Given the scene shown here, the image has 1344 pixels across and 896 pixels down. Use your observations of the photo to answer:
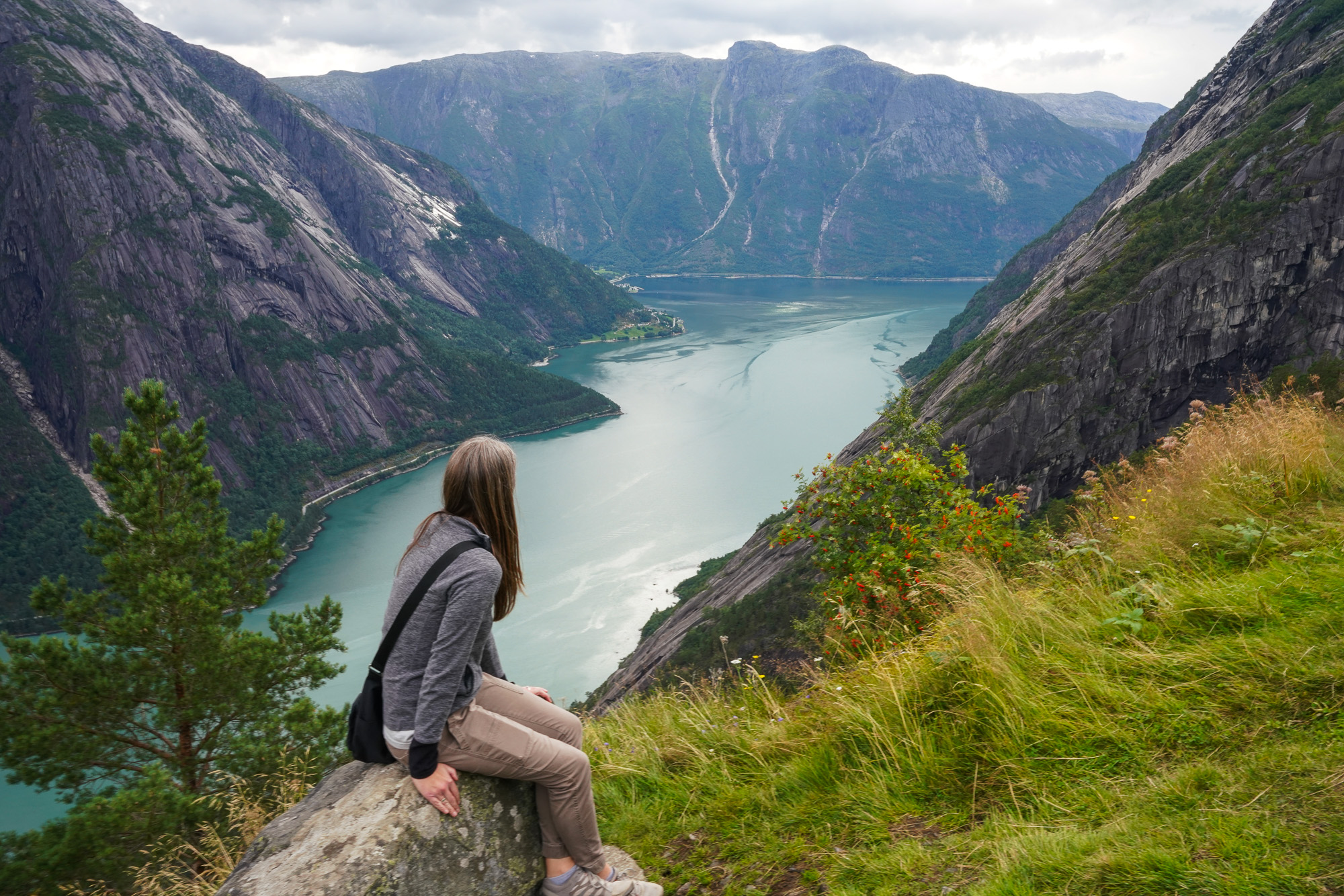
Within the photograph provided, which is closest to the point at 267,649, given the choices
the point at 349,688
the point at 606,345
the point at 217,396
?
the point at 349,688

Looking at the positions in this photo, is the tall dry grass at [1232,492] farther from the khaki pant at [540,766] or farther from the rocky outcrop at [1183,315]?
the rocky outcrop at [1183,315]

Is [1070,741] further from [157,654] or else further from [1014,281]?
[1014,281]

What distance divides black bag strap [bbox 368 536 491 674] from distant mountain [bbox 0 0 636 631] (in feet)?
330

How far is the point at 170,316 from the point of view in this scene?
121 metres

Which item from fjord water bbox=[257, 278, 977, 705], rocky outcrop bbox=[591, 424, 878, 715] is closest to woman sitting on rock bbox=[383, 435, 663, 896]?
rocky outcrop bbox=[591, 424, 878, 715]

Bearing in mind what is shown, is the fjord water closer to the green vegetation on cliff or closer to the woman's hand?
the green vegetation on cliff

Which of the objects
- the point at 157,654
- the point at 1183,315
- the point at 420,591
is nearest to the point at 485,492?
→ the point at 420,591

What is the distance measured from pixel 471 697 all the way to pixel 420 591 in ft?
1.87

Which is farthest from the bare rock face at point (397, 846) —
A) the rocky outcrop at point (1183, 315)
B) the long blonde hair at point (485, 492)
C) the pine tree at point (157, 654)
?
the rocky outcrop at point (1183, 315)

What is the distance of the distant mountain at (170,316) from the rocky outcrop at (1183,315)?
74.8m

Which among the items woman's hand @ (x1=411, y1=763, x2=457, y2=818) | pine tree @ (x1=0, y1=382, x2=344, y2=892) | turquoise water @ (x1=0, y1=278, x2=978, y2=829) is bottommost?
turquoise water @ (x1=0, y1=278, x2=978, y2=829)

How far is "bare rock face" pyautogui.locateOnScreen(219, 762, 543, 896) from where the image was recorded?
3.49 meters

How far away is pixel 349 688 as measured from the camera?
50250 mm

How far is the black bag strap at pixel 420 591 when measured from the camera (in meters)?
3.65
